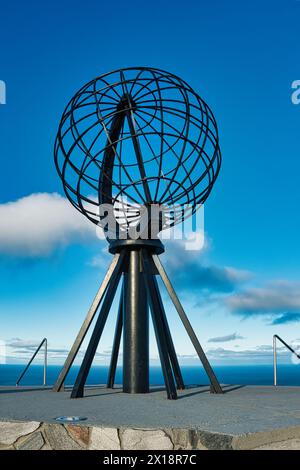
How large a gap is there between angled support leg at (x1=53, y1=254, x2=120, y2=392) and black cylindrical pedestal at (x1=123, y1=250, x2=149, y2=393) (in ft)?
1.35

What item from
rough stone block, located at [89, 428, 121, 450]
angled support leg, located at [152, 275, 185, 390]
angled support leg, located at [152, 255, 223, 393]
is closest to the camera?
rough stone block, located at [89, 428, 121, 450]

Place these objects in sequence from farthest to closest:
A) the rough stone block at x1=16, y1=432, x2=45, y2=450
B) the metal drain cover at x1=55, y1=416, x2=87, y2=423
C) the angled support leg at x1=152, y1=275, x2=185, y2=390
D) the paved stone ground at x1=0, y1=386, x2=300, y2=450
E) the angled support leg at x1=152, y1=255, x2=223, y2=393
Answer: the angled support leg at x1=152, y1=275, x2=185, y2=390
the angled support leg at x1=152, y1=255, x2=223, y2=393
the metal drain cover at x1=55, y1=416, x2=87, y2=423
the rough stone block at x1=16, y1=432, x2=45, y2=450
the paved stone ground at x1=0, y1=386, x2=300, y2=450

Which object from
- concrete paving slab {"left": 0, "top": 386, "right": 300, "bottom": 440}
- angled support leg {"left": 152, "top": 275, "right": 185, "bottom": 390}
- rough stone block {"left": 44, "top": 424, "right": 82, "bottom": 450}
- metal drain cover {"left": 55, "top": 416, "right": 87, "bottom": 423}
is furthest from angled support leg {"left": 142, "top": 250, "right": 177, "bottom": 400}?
rough stone block {"left": 44, "top": 424, "right": 82, "bottom": 450}

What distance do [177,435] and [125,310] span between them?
16.2 ft

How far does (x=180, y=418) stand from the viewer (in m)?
5.54

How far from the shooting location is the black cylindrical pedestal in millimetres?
9258

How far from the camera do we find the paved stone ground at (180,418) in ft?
15.5

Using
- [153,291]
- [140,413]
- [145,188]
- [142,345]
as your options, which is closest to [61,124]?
[145,188]

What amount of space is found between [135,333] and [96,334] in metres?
0.80

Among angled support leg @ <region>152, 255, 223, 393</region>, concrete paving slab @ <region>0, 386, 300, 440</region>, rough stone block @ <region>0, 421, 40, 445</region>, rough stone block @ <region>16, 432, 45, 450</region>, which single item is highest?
angled support leg @ <region>152, 255, 223, 393</region>

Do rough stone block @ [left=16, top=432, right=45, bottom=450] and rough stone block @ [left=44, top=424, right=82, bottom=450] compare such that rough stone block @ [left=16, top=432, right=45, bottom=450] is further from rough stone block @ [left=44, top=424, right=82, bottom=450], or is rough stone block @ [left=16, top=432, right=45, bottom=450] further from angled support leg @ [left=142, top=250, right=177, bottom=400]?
angled support leg @ [left=142, top=250, right=177, bottom=400]

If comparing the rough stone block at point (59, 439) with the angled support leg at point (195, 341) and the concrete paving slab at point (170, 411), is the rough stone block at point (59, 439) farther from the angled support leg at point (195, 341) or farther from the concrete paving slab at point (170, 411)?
the angled support leg at point (195, 341)

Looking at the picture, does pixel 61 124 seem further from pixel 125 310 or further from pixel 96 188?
pixel 125 310


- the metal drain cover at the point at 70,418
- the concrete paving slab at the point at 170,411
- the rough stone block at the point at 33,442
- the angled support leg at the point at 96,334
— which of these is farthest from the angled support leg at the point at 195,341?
the rough stone block at the point at 33,442
